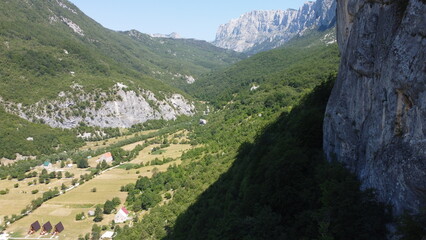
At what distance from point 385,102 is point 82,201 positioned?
6628 cm

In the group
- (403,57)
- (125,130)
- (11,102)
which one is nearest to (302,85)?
(403,57)

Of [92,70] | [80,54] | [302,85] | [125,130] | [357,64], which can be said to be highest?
[80,54]

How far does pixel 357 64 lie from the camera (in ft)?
53.2

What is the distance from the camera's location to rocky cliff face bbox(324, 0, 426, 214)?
35.9 ft

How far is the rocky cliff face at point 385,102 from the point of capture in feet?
35.9

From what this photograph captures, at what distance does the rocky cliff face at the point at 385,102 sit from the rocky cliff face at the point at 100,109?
136419 millimetres

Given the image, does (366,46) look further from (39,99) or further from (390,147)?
(39,99)

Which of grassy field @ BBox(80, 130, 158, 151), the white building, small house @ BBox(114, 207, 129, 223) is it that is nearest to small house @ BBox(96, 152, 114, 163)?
grassy field @ BBox(80, 130, 158, 151)

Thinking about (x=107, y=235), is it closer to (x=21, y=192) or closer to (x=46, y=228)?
(x=46, y=228)

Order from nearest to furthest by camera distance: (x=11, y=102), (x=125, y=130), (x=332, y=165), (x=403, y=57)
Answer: (x=403, y=57), (x=332, y=165), (x=11, y=102), (x=125, y=130)

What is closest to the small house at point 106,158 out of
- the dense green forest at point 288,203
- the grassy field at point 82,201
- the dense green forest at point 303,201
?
the grassy field at point 82,201

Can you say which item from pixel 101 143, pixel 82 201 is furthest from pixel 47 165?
pixel 82 201

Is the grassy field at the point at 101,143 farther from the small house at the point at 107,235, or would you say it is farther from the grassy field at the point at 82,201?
the small house at the point at 107,235

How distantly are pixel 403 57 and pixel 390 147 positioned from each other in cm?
379
